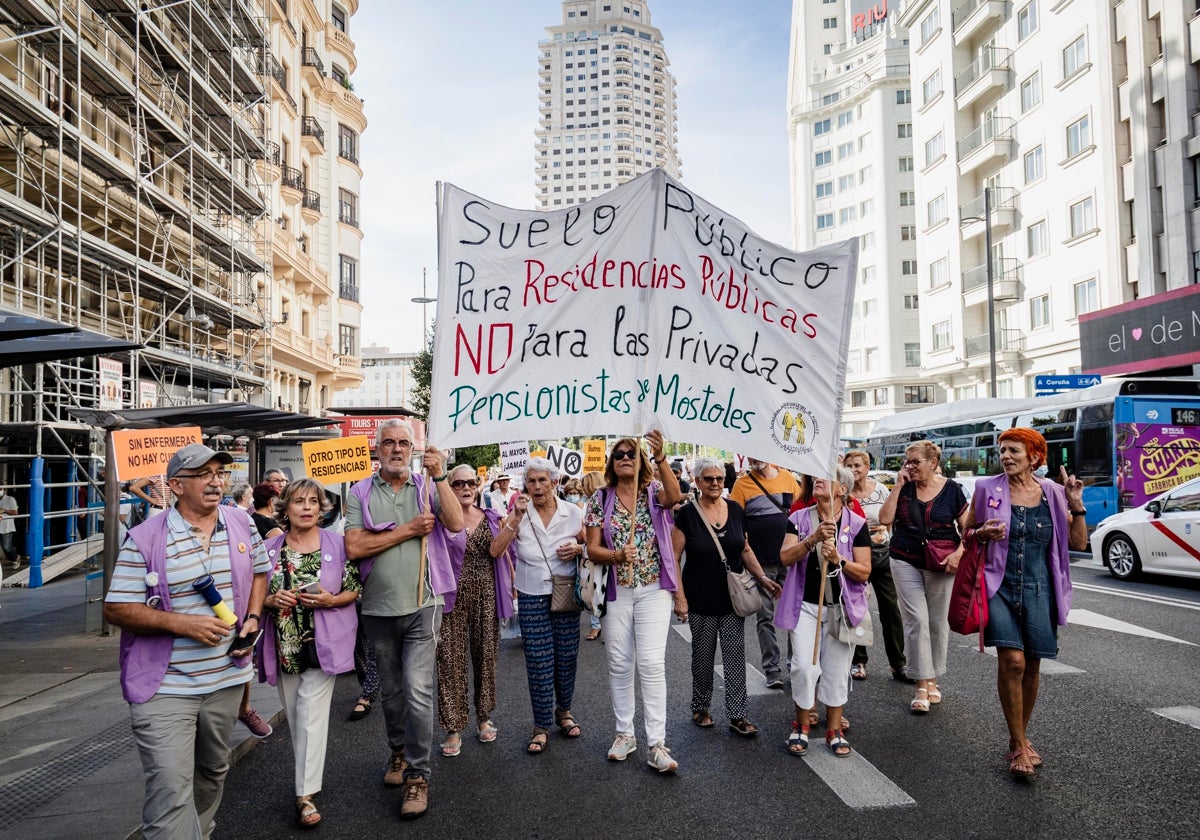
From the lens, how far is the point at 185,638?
361 cm

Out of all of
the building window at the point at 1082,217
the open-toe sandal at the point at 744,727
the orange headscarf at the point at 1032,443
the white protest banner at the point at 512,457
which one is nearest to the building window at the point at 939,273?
the building window at the point at 1082,217

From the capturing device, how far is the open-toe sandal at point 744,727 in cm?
552

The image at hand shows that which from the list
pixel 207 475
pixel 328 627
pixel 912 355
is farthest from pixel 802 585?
pixel 912 355

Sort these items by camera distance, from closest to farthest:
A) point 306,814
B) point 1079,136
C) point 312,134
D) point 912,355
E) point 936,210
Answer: point 306,814 < point 1079,136 < point 312,134 < point 936,210 < point 912,355

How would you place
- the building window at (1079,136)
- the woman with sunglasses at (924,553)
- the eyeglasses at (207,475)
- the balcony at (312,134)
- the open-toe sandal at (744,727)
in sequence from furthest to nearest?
1. the balcony at (312,134)
2. the building window at (1079,136)
3. the woman with sunglasses at (924,553)
4. the open-toe sandal at (744,727)
5. the eyeglasses at (207,475)

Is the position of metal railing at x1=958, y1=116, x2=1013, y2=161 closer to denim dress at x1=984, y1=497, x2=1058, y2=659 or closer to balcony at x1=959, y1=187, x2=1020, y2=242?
balcony at x1=959, y1=187, x2=1020, y2=242

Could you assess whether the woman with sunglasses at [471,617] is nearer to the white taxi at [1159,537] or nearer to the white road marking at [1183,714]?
the white road marking at [1183,714]

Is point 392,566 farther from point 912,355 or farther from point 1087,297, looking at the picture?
point 912,355

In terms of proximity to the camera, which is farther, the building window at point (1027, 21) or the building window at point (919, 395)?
the building window at point (919, 395)

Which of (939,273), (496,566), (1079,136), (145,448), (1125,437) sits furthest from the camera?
(939,273)

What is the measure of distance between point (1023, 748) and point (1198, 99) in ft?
90.3

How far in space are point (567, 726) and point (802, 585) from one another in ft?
6.10

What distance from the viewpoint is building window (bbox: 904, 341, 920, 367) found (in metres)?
58.8

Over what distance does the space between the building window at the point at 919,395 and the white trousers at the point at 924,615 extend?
176 feet
